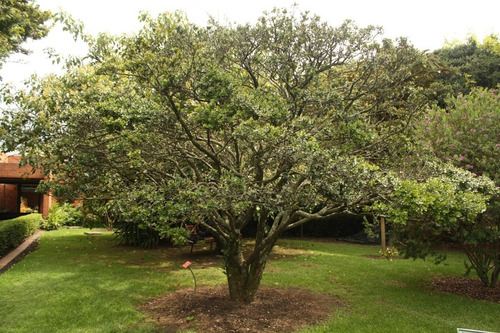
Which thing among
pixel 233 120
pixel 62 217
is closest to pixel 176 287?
pixel 233 120

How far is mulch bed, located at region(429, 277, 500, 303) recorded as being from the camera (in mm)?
7423

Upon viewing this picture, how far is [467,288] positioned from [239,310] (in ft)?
17.3

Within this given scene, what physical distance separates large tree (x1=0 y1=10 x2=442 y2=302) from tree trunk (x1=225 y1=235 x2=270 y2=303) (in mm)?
18

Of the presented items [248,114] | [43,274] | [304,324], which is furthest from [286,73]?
[43,274]

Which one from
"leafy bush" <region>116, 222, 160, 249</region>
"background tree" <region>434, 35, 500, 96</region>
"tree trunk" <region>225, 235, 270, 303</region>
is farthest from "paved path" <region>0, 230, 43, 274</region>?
"background tree" <region>434, 35, 500, 96</region>

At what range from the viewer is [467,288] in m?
8.00

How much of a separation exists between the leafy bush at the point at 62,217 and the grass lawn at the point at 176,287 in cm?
619

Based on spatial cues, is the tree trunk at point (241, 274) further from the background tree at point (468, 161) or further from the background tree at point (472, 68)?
the background tree at point (472, 68)

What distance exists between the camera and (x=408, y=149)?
240 inches

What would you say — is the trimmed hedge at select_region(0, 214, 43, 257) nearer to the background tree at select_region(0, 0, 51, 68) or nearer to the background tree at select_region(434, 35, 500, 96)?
the background tree at select_region(0, 0, 51, 68)

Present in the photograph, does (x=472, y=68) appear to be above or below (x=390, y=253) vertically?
above

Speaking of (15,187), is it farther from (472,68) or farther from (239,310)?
(472,68)

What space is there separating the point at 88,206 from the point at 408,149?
10.0 metres

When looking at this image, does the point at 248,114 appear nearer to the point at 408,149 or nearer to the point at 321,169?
the point at 321,169
